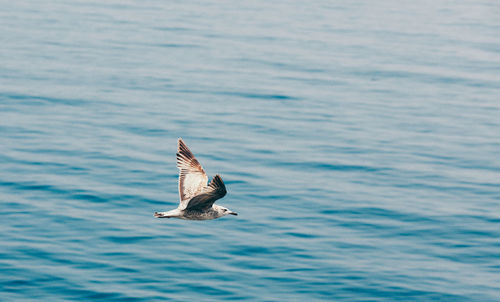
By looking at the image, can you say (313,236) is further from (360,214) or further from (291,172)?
(291,172)

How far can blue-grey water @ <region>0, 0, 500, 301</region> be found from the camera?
72.4 feet

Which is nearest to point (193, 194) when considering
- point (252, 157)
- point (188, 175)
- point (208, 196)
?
point (188, 175)

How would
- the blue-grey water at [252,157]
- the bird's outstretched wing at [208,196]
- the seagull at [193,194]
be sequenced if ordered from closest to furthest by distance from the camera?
1. the bird's outstretched wing at [208,196]
2. the seagull at [193,194]
3. the blue-grey water at [252,157]

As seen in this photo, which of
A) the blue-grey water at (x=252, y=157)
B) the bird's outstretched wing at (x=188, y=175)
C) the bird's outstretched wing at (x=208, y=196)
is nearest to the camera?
the bird's outstretched wing at (x=208, y=196)

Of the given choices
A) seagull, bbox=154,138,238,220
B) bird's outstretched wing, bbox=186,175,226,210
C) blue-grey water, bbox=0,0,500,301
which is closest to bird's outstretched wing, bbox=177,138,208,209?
seagull, bbox=154,138,238,220

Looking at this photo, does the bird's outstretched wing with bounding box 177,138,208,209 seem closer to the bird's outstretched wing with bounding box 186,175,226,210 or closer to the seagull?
the seagull

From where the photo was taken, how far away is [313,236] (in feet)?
77.5

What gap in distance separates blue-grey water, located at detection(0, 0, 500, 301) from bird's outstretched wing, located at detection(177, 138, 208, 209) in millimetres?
6140

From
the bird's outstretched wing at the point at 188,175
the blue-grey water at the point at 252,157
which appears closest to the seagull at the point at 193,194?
the bird's outstretched wing at the point at 188,175

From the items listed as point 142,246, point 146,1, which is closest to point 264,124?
point 142,246

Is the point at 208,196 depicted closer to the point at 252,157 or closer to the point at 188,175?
the point at 188,175

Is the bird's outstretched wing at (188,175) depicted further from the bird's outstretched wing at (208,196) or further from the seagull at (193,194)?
the bird's outstretched wing at (208,196)

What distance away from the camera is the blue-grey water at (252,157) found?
2208 cm

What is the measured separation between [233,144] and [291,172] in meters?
2.69
